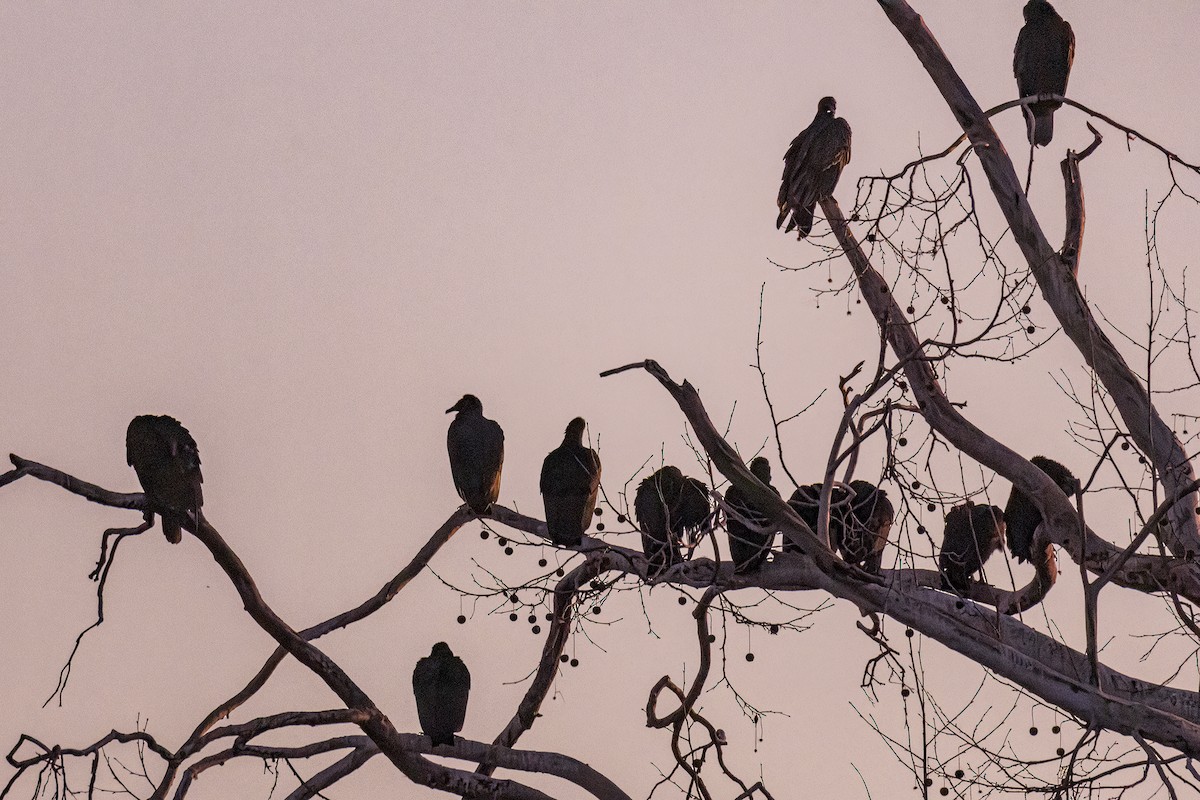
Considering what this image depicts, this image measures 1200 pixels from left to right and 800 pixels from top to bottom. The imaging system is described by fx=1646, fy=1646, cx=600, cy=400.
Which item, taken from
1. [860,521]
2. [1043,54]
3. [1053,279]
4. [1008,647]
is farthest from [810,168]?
[1008,647]

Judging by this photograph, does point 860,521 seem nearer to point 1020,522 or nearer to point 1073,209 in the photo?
point 1020,522

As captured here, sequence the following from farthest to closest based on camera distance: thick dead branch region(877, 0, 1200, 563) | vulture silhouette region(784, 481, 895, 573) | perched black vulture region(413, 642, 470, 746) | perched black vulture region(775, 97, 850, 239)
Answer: perched black vulture region(413, 642, 470, 746) → perched black vulture region(775, 97, 850, 239) → vulture silhouette region(784, 481, 895, 573) → thick dead branch region(877, 0, 1200, 563)

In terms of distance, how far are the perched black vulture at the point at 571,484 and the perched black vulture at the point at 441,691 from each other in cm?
113

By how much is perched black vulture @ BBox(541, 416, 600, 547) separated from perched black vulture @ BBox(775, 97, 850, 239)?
157cm

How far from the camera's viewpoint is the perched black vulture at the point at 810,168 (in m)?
8.02

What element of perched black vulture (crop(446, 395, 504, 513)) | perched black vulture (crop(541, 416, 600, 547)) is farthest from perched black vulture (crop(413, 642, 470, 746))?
perched black vulture (crop(541, 416, 600, 547))

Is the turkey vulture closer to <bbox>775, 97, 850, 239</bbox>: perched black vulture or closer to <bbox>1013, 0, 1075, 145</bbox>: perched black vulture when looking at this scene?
<bbox>775, 97, 850, 239</bbox>: perched black vulture

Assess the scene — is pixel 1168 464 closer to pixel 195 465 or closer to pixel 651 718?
pixel 651 718

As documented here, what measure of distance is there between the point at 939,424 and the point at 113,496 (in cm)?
335

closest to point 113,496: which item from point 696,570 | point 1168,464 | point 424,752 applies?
point 424,752

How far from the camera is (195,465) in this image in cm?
714

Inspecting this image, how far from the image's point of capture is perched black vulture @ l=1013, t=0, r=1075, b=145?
8.16 meters

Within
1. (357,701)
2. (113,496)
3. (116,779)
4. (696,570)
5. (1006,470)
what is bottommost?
(116,779)

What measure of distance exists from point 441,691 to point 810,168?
10.6 feet
